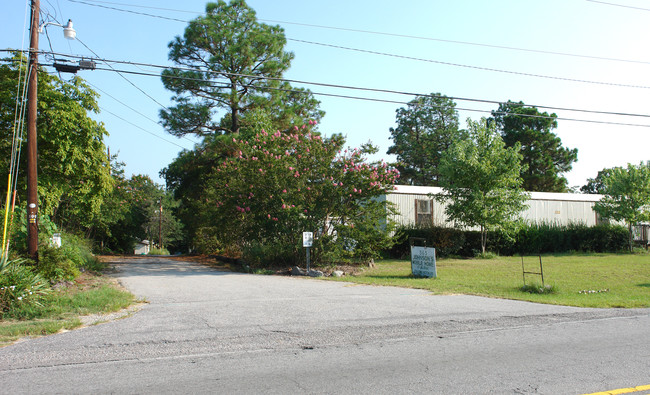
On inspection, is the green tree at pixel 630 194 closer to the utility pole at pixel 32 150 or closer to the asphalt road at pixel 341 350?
the asphalt road at pixel 341 350

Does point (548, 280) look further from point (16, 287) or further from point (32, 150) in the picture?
point (32, 150)

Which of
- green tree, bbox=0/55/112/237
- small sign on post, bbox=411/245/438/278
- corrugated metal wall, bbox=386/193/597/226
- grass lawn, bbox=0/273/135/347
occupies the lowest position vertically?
grass lawn, bbox=0/273/135/347

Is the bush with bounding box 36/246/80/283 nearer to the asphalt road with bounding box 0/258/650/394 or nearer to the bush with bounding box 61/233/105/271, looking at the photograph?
the bush with bounding box 61/233/105/271

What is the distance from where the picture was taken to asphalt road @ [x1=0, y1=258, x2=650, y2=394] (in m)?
5.35

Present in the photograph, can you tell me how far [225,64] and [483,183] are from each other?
1714 cm

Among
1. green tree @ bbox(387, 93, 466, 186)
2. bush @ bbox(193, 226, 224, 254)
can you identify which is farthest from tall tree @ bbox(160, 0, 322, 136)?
green tree @ bbox(387, 93, 466, 186)

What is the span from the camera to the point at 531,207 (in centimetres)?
3234

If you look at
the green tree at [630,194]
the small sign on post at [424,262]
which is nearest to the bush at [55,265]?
the small sign on post at [424,262]

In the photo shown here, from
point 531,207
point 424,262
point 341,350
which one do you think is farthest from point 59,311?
point 531,207

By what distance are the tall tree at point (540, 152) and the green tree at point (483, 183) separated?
25566 millimetres

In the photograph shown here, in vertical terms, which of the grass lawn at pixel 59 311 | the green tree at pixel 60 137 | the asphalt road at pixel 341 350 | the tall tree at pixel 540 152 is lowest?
the asphalt road at pixel 341 350

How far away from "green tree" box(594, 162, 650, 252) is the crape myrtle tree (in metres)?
18.6

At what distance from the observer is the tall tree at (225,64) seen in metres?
31.2

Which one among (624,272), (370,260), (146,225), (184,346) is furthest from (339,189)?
(146,225)
